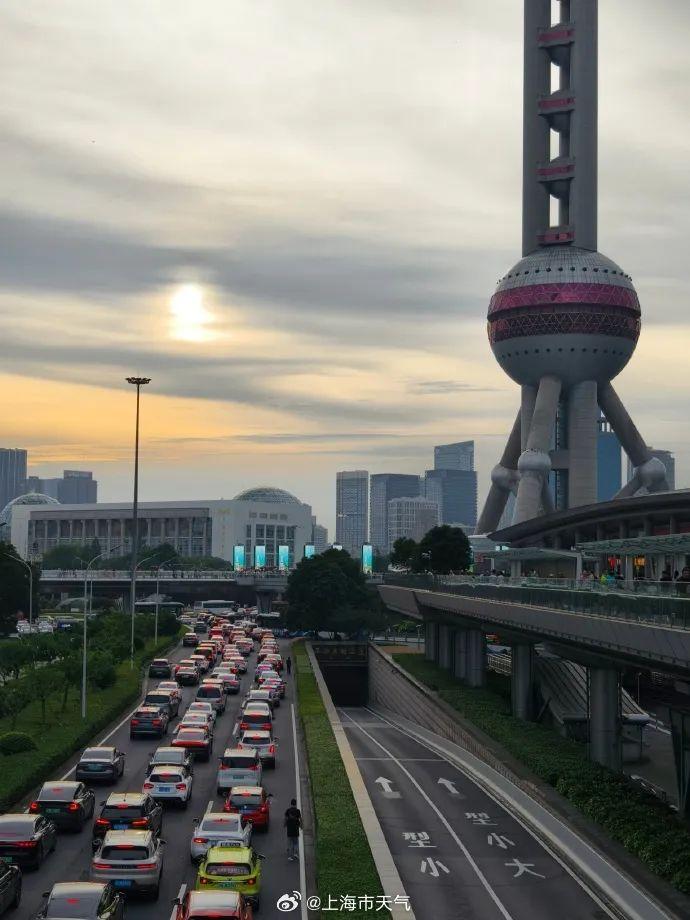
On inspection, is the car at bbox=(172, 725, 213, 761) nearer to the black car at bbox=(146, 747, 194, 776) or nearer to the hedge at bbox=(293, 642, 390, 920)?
the hedge at bbox=(293, 642, 390, 920)

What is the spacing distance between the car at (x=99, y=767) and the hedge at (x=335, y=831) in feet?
21.7

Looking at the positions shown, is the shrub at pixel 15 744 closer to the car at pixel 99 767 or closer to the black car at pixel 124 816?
the car at pixel 99 767

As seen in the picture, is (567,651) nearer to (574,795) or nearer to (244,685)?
(574,795)

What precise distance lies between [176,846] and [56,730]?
20105 mm

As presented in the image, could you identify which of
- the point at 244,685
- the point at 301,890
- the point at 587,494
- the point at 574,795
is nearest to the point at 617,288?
the point at 587,494

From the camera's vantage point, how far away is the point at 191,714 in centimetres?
5469

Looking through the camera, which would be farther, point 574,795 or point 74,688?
point 74,688

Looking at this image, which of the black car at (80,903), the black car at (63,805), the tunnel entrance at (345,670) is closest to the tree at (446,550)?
the tunnel entrance at (345,670)

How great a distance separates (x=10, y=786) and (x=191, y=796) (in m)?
5.72

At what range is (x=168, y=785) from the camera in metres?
37.6

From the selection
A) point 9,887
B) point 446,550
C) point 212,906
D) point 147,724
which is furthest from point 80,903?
point 446,550

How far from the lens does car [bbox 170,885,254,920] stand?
22250 millimetres

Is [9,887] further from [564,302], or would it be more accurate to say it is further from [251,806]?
[564,302]

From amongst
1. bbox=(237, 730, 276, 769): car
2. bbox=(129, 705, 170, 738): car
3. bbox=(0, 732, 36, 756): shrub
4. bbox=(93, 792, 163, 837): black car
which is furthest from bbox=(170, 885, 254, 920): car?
bbox=(129, 705, 170, 738): car
